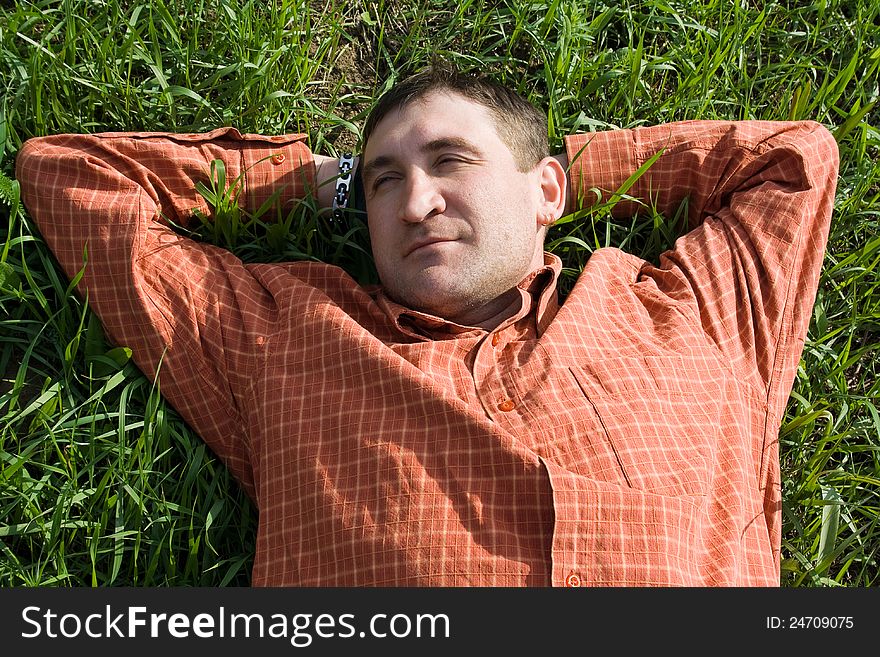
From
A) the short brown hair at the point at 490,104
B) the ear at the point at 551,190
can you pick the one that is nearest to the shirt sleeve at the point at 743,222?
the ear at the point at 551,190

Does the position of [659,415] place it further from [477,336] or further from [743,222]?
[743,222]

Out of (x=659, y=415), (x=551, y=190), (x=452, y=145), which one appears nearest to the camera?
→ (x=659, y=415)

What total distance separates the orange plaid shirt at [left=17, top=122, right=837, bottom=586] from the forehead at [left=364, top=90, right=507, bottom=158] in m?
0.51

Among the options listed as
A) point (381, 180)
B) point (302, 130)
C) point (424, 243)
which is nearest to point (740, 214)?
point (424, 243)

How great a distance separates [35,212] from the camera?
350 cm

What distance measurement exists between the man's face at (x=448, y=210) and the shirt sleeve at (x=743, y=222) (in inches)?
21.8

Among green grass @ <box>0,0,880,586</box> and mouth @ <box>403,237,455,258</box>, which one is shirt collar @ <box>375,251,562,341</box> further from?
green grass @ <box>0,0,880,586</box>

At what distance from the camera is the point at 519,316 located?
10.7 feet

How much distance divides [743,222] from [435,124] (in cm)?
128

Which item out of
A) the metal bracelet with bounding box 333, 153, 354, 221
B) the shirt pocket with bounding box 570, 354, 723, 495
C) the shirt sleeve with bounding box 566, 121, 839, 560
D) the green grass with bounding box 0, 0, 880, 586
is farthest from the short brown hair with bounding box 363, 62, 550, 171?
the shirt pocket with bounding box 570, 354, 723, 495

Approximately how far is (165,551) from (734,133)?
2.81 m

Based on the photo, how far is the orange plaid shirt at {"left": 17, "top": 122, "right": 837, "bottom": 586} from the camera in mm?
2773

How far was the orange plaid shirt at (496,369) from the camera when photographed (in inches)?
109
